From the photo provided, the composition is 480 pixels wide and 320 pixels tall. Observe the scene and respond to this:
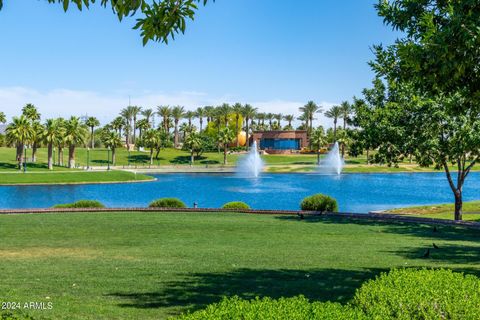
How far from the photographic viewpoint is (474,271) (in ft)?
54.9

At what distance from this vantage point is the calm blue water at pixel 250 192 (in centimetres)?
6450

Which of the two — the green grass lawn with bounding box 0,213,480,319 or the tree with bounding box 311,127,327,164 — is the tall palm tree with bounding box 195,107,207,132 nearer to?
the tree with bounding box 311,127,327,164

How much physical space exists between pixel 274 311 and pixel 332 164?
13640 centimetres

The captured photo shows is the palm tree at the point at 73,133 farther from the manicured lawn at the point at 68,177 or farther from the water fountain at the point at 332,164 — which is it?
the water fountain at the point at 332,164

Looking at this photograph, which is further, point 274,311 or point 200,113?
point 200,113

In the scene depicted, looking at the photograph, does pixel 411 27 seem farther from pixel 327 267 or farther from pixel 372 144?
pixel 372 144

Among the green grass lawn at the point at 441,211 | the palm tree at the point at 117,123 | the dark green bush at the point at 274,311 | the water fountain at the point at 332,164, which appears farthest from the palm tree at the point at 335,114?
the dark green bush at the point at 274,311

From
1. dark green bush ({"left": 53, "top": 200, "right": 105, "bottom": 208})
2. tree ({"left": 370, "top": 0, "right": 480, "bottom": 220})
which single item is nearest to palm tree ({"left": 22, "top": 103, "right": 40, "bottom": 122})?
dark green bush ({"left": 53, "top": 200, "right": 105, "bottom": 208})

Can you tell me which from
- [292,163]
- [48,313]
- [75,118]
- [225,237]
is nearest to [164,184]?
[75,118]

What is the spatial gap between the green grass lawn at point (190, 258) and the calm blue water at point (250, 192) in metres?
30.7

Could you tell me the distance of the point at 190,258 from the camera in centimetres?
1866

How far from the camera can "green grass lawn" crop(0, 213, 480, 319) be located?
12984 millimetres

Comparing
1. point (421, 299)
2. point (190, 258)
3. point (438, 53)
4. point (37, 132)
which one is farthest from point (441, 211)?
point (37, 132)

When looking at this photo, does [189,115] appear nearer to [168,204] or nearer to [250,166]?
[250,166]
